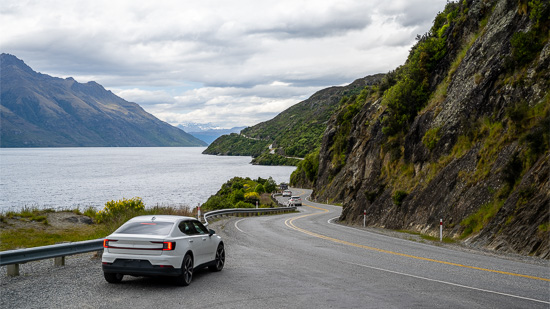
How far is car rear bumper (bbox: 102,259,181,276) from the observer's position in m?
9.37

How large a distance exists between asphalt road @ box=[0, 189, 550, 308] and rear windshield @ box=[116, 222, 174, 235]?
3.77 feet

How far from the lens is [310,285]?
1015cm

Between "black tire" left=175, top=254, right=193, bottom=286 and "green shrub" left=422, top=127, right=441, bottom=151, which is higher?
"green shrub" left=422, top=127, right=441, bottom=151

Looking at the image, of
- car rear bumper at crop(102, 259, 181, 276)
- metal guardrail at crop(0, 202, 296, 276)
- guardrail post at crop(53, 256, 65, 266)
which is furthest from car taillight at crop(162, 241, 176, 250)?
guardrail post at crop(53, 256, 65, 266)

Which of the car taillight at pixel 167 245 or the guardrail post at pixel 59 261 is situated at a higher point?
the car taillight at pixel 167 245

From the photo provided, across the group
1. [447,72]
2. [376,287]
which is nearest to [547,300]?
[376,287]

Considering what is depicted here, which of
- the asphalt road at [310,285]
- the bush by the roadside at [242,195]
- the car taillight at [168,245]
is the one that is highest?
the car taillight at [168,245]

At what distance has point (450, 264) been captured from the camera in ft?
44.2

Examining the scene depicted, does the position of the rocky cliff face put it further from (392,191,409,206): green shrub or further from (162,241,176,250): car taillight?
(162,241,176,250): car taillight

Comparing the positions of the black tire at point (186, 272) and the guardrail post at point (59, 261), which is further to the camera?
the guardrail post at point (59, 261)

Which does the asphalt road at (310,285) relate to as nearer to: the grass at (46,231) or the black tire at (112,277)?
the black tire at (112,277)

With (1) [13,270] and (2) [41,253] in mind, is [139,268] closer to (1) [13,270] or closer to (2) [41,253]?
(2) [41,253]

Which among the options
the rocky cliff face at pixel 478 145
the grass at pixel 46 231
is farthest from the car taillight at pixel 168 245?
the rocky cliff face at pixel 478 145

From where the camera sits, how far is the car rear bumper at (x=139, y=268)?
9367mm
